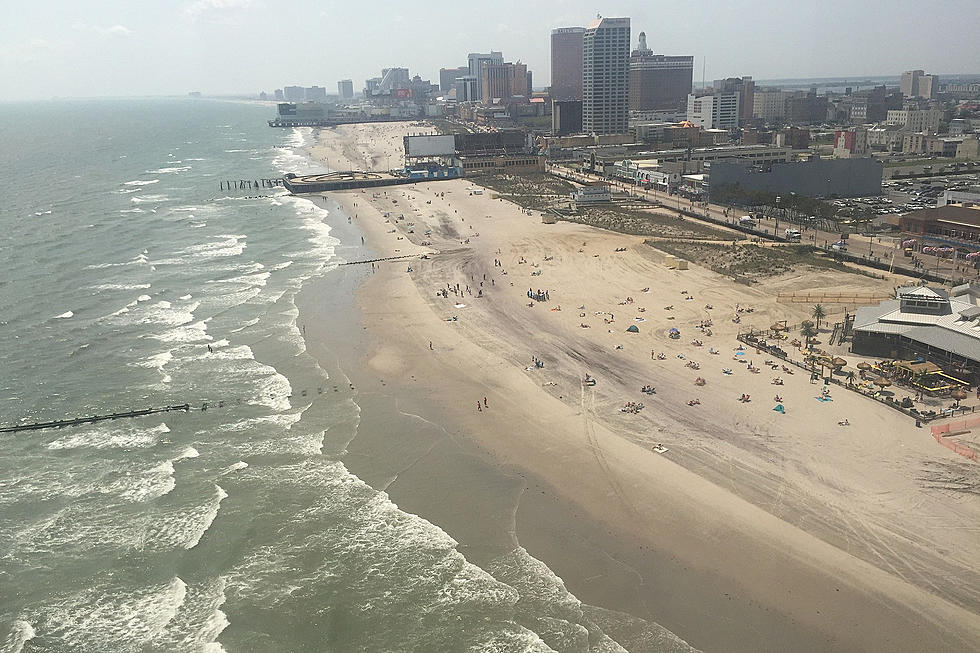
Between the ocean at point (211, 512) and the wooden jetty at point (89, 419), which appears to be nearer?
the ocean at point (211, 512)

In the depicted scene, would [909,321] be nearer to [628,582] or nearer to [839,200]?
[628,582]

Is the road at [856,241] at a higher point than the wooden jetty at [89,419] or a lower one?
higher

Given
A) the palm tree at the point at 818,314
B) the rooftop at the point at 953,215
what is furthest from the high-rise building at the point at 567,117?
the palm tree at the point at 818,314

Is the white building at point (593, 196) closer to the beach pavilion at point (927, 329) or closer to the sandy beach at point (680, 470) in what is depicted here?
the sandy beach at point (680, 470)

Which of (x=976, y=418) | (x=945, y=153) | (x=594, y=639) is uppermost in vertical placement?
(x=945, y=153)

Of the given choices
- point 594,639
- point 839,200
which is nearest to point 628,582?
point 594,639

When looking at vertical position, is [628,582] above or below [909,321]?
below

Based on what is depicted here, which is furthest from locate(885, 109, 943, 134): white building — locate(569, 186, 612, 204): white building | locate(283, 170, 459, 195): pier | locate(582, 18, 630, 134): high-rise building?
locate(283, 170, 459, 195): pier
